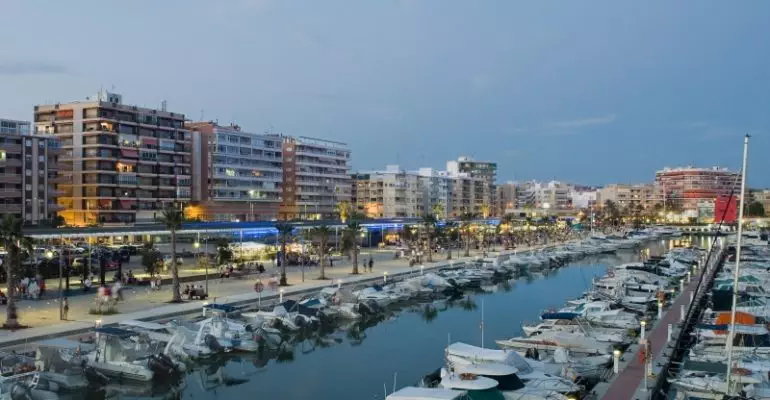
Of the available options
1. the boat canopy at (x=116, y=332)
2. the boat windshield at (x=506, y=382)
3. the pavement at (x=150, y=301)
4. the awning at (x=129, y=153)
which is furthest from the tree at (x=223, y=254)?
the boat windshield at (x=506, y=382)

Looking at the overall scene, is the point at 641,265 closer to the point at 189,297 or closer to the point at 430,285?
the point at 430,285

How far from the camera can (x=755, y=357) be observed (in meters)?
28.1

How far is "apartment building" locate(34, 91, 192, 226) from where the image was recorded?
92.7 meters

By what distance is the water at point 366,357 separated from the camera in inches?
1193

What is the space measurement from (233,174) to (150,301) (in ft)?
235

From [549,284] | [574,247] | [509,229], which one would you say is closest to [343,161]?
[509,229]

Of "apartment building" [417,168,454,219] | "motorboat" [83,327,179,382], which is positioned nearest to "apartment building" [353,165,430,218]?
"apartment building" [417,168,454,219]

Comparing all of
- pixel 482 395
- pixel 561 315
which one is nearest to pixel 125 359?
pixel 482 395

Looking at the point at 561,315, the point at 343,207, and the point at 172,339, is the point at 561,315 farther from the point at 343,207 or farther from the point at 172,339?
the point at 343,207

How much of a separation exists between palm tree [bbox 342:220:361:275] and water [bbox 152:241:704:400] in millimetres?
13545

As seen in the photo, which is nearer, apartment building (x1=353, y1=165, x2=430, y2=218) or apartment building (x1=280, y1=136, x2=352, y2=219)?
apartment building (x1=280, y1=136, x2=352, y2=219)

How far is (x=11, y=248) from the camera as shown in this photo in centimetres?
3541

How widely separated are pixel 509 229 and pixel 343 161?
38990 mm

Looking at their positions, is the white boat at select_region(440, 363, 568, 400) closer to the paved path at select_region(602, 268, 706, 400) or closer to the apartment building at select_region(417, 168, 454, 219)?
the paved path at select_region(602, 268, 706, 400)
